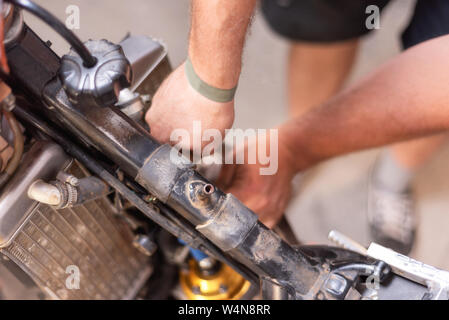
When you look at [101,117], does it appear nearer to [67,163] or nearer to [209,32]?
[67,163]

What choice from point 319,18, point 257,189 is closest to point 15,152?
point 257,189

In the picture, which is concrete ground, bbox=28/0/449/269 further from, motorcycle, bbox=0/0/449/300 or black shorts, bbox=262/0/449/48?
motorcycle, bbox=0/0/449/300

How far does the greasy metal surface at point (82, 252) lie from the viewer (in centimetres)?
57

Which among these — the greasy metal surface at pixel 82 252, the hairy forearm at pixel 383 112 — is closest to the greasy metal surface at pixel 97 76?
the greasy metal surface at pixel 82 252

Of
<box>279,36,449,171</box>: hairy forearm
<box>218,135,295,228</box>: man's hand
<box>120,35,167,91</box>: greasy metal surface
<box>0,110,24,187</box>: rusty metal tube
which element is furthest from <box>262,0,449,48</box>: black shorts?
<box>0,110,24,187</box>: rusty metal tube

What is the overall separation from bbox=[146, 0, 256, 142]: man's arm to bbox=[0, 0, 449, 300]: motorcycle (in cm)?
4

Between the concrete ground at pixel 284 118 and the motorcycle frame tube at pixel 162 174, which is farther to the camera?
the concrete ground at pixel 284 118

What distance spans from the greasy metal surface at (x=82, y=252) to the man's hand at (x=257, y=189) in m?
0.17

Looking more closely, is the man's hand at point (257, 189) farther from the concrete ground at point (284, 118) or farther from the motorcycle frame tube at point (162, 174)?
the concrete ground at point (284, 118)

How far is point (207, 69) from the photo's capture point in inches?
25.7

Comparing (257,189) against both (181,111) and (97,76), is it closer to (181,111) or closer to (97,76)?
(181,111)

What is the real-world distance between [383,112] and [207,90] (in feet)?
1.06

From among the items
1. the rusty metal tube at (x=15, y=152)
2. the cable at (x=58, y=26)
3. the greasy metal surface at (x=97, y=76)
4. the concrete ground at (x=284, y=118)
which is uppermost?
the cable at (x=58, y=26)

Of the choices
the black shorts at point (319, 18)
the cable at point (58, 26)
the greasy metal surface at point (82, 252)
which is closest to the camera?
the cable at point (58, 26)
